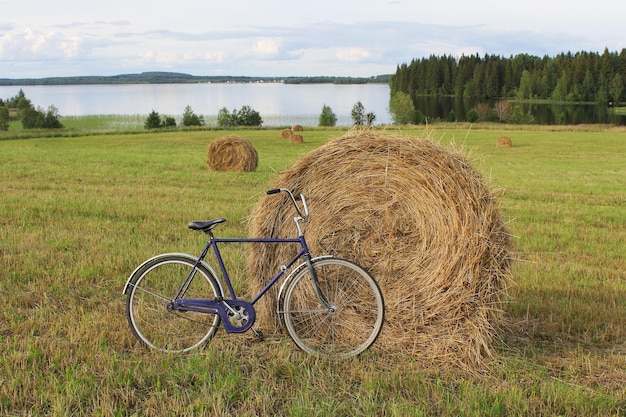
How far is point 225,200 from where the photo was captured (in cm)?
1278

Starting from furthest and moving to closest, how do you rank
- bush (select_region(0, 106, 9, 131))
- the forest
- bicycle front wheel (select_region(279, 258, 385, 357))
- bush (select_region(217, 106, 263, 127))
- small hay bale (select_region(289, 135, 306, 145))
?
1. the forest
2. bush (select_region(217, 106, 263, 127))
3. bush (select_region(0, 106, 9, 131))
4. small hay bale (select_region(289, 135, 306, 145))
5. bicycle front wheel (select_region(279, 258, 385, 357))

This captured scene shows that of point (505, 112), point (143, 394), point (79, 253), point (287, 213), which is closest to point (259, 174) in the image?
point (79, 253)

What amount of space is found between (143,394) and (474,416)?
2.08 metres

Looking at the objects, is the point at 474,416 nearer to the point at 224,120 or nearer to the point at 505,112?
the point at 224,120

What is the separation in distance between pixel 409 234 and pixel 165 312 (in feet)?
7.15

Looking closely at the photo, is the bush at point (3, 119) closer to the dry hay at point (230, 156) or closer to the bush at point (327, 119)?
the bush at point (327, 119)

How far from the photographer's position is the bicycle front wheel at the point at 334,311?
16.0ft

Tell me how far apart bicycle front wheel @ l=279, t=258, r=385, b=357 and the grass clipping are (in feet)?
0.55

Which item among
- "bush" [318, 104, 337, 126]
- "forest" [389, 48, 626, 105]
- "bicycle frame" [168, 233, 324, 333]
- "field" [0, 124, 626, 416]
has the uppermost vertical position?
"forest" [389, 48, 626, 105]

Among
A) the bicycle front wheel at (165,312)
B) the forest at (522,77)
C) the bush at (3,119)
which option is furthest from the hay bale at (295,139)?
the forest at (522,77)

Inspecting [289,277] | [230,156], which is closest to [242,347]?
[289,277]

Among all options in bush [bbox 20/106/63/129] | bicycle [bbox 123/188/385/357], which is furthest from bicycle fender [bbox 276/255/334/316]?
bush [bbox 20/106/63/129]

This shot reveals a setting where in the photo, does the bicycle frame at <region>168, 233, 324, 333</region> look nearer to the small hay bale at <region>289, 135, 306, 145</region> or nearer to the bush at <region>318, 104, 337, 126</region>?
the small hay bale at <region>289, 135, 306, 145</region>

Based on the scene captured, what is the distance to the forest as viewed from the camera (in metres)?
116
